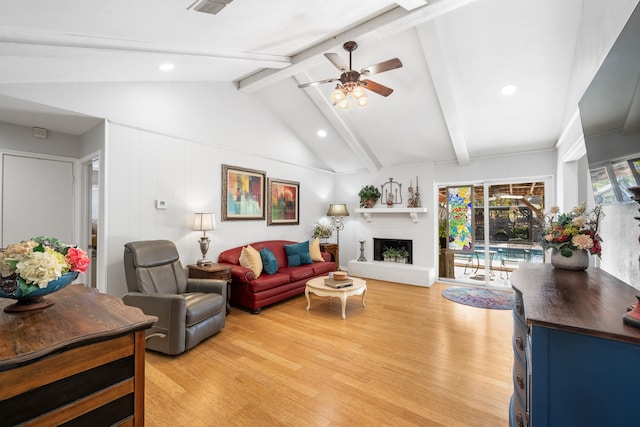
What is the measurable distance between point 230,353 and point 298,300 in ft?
6.07

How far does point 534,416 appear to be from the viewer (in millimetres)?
1163

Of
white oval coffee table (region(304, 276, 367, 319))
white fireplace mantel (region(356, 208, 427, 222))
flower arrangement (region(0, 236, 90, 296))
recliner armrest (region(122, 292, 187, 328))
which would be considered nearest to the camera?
flower arrangement (region(0, 236, 90, 296))

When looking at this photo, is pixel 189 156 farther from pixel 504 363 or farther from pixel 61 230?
pixel 504 363

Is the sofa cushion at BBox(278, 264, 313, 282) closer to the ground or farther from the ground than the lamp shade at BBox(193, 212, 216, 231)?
closer to the ground

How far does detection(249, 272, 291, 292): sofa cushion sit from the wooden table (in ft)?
8.13

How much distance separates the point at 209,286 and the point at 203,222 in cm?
98

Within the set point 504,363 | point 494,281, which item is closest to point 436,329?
point 504,363

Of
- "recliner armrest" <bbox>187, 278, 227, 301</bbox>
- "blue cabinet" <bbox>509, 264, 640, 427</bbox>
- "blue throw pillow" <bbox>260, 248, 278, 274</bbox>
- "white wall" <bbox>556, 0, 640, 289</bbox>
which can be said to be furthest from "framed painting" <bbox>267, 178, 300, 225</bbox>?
"blue cabinet" <bbox>509, 264, 640, 427</bbox>

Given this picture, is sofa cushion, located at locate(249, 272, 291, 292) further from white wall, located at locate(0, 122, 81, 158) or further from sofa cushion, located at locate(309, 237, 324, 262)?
white wall, located at locate(0, 122, 81, 158)

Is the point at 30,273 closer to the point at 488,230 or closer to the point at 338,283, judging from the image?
the point at 338,283

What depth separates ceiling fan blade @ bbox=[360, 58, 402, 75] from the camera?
273 centimetres

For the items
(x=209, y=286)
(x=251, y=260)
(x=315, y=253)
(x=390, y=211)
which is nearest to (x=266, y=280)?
(x=251, y=260)

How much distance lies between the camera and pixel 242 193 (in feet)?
16.2

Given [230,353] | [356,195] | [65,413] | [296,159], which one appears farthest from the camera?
[356,195]
